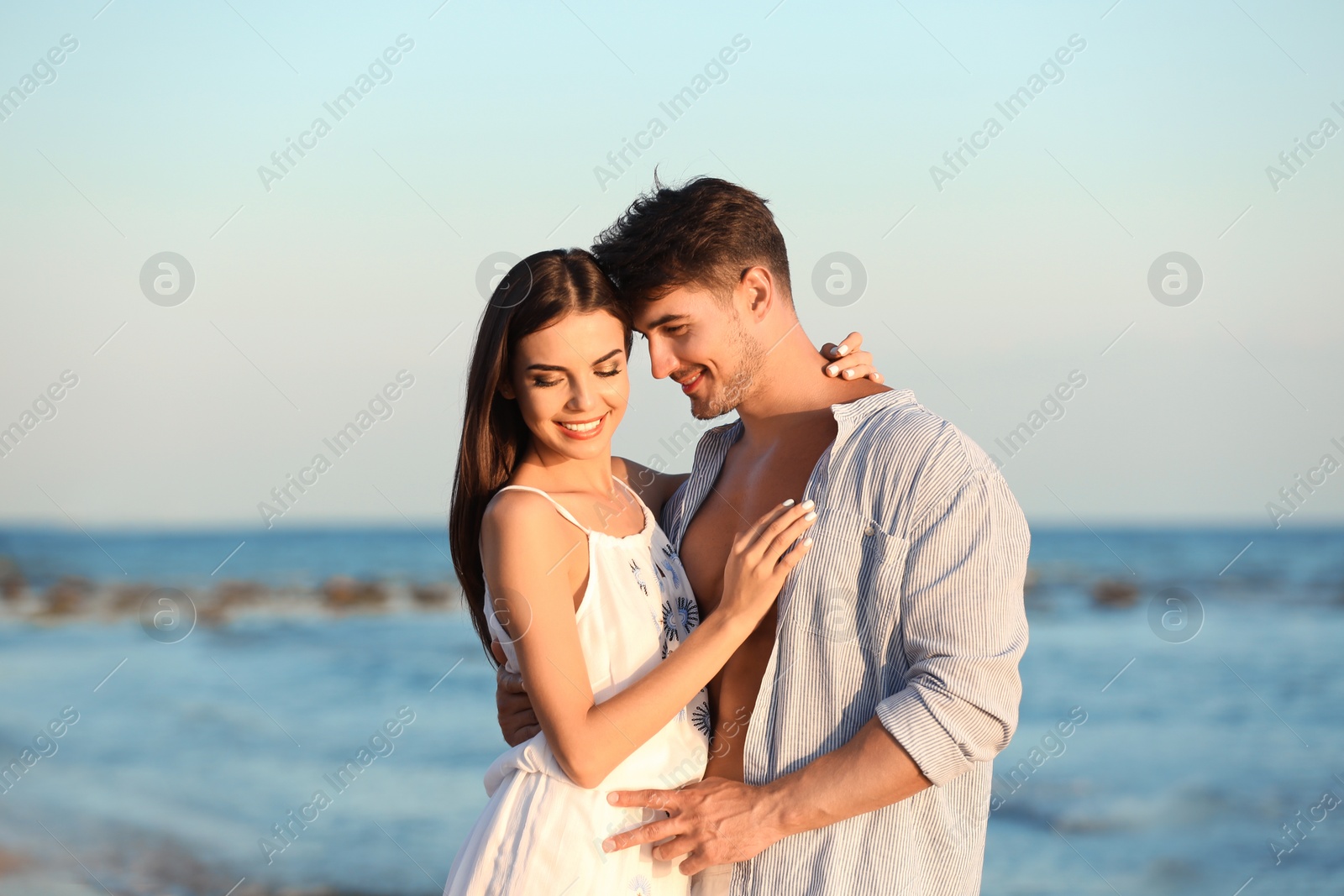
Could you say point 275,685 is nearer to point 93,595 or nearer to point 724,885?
point 93,595

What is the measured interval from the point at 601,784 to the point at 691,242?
1.42 m

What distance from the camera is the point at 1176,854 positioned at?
9352mm

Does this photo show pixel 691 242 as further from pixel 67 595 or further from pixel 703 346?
pixel 67 595

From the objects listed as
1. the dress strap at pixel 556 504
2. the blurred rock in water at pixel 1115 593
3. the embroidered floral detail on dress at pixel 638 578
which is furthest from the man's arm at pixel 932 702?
the blurred rock in water at pixel 1115 593

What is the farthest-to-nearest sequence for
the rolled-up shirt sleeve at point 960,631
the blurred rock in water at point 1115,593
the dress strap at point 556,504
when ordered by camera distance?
the blurred rock in water at point 1115,593
the dress strap at point 556,504
the rolled-up shirt sleeve at point 960,631

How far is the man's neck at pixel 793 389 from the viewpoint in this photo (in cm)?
299

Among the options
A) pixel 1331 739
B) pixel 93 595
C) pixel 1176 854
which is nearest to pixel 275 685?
pixel 93 595

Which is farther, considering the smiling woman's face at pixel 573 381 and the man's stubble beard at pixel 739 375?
the man's stubble beard at pixel 739 375

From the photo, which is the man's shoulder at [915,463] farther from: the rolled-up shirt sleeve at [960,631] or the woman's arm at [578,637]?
the woman's arm at [578,637]

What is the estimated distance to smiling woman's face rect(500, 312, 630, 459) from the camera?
8.71 feet

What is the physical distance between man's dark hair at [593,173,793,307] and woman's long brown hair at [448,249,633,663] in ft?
0.37

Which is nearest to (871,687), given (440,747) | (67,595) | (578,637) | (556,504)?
(578,637)

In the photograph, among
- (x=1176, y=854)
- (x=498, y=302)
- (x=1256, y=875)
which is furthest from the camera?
(x=1176, y=854)

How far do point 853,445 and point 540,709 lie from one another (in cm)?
97
